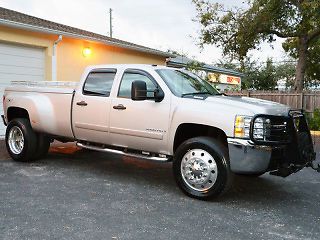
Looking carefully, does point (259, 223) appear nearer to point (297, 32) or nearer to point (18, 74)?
point (18, 74)

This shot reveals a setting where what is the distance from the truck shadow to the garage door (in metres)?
3.50

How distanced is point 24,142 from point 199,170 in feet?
12.8

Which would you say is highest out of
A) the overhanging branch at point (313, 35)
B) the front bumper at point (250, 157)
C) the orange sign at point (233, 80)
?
the overhanging branch at point (313, 35)

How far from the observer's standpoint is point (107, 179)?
21.4 ft

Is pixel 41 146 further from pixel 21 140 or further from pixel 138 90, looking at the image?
pixel 138 90

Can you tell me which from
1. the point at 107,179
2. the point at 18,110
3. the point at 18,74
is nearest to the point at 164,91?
the point at 107,179

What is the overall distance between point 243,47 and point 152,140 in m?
16.5

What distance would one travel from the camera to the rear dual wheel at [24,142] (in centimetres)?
757

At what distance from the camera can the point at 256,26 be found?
19781 mm

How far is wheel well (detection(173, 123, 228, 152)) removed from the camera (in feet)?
18.3

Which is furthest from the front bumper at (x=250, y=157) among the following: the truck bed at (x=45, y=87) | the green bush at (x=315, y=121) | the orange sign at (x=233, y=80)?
the orange sign at (x=233, y=80)

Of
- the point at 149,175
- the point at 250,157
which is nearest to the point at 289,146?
the point at 250,157

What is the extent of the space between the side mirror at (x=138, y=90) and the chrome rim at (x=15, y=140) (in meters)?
3.23

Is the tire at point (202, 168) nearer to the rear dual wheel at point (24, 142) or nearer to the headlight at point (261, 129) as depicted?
the headlight at point (261, 129)
